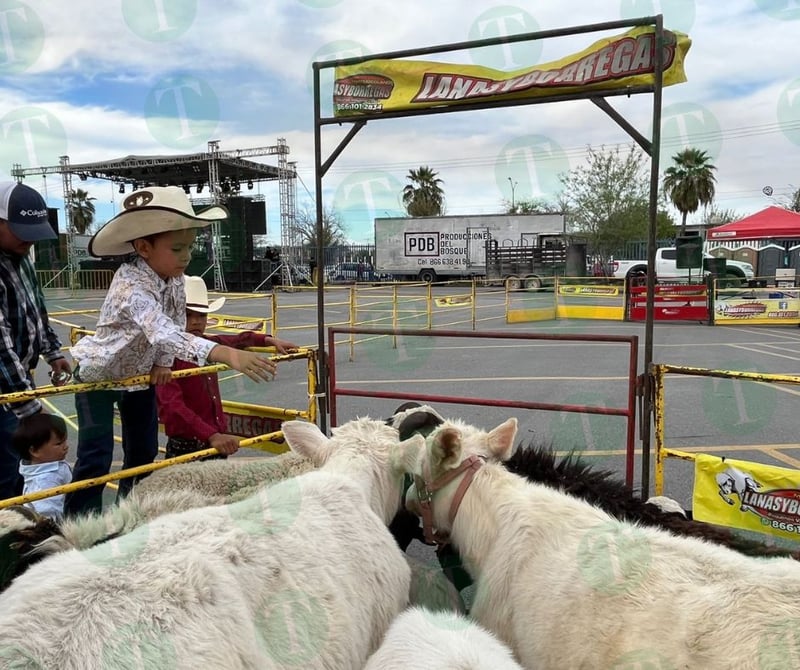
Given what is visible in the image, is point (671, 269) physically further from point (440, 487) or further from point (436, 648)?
point (436, 648)

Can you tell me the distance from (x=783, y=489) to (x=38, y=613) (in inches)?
131

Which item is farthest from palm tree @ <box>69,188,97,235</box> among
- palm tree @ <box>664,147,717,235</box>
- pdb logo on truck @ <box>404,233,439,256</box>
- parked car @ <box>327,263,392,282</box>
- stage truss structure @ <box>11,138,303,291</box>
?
palm tree @ <box>664,147,717,235</box>

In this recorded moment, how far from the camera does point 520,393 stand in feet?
27.7

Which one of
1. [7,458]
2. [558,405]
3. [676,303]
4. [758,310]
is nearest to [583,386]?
[558,405]

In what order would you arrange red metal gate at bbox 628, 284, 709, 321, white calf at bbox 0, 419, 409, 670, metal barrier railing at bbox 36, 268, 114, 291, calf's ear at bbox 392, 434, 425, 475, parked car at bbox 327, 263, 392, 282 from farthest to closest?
parked car at bbox 327, 263, 392, 282
metal barrier railing at bbox 36, 268, 114, 291
red metal gate at bbox 628, 284, 709, 321
calf's ear at bbox 392, 434, 425, 475
white calf at bbox 0, 419, 409, 670

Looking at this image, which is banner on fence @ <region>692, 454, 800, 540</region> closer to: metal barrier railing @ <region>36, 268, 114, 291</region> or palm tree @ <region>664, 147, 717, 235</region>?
metal barrier railing @ <region>36, 268, 114, 291</region>

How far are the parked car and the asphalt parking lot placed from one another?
1031 inches

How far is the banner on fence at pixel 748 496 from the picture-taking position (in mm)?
3096

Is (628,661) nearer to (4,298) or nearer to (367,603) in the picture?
(367,603)

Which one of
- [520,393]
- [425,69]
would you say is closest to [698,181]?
[520,393]

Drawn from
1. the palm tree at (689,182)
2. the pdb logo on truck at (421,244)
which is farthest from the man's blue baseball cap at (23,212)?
the palm tree at (689,182)

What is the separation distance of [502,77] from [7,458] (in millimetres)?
3366

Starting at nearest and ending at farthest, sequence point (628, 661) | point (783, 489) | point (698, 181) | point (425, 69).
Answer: point (628, 661), point (783, 489), point (425, 69), point (698, 181)

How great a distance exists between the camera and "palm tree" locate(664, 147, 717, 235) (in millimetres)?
50812
